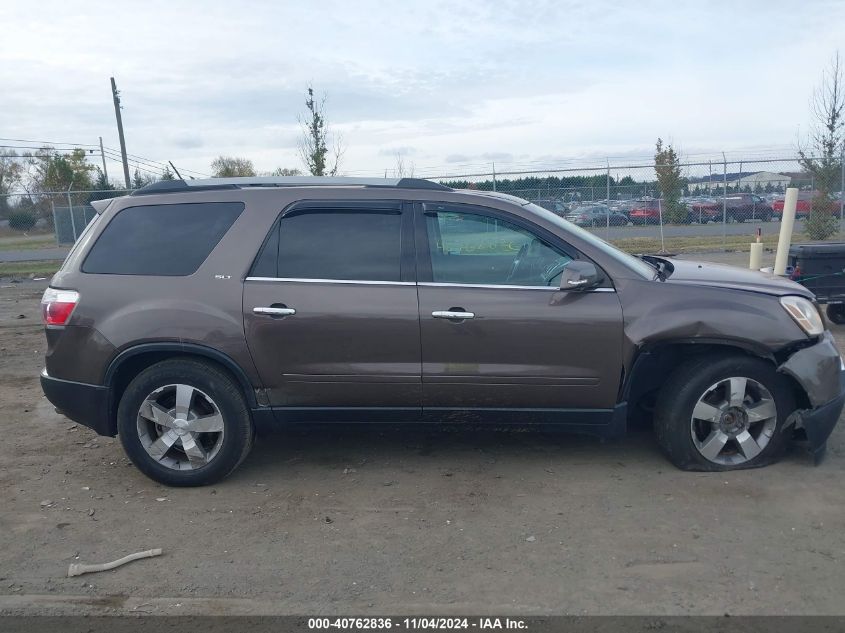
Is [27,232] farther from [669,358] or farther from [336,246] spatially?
[669,358]

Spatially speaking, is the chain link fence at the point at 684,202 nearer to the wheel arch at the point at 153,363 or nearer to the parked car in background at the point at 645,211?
the parked car in background at the point at 645,211

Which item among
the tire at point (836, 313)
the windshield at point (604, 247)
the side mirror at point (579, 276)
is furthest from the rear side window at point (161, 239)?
the tire at point (836, 313)

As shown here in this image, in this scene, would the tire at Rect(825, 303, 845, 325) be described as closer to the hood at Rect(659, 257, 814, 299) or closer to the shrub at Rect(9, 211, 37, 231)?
the hood at Rect(659, 257, 814, 299)

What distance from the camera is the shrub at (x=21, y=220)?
3192 centimetres

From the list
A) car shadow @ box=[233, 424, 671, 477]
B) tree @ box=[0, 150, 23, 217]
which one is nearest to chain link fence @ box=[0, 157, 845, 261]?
car shadow @ box=[233, 424, 671, 477]

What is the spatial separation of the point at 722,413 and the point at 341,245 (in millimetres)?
2609

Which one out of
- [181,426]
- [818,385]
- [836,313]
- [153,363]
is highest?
[153,363]

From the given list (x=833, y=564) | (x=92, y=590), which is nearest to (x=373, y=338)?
(x=92, y=590)

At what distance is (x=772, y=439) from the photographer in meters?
4.59

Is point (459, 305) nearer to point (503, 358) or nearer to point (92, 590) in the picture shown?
point (503, 358)

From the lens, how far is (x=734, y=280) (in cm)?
479

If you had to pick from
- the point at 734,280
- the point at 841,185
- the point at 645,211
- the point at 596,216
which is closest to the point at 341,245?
the point at 734,280

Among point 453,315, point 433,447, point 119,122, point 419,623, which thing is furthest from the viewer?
point 119,122

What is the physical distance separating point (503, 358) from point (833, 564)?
201 cm
